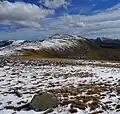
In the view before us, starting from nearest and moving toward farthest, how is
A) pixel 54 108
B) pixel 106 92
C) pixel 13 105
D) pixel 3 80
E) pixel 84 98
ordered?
1. pixel 54 108
2. pixel 13 105
3. pixel 84 98
4. pixel 106 92
5. pixel 3 80

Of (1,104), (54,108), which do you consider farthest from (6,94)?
(54,108)

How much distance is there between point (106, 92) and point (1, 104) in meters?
11.3

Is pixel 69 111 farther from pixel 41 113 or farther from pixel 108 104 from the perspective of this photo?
pixel 108 104

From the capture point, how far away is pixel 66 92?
28.8m

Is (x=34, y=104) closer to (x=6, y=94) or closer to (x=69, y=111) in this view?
(x=69, y=111)

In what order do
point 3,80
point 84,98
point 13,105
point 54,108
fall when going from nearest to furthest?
point 54,108, point 13,105, point 84,98, point 3,80

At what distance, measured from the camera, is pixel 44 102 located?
22594 millimetres

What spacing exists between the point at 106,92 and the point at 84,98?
3.76 m

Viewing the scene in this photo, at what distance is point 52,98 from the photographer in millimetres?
22891

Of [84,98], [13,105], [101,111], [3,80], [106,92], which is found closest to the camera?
[101,111]

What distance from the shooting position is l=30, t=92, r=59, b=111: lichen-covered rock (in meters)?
22.4

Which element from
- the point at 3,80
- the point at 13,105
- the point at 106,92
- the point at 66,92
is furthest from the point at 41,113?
the point at 3,80

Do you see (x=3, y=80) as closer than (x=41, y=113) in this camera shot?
No

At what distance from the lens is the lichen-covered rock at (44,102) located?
2238 cm
